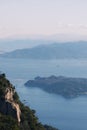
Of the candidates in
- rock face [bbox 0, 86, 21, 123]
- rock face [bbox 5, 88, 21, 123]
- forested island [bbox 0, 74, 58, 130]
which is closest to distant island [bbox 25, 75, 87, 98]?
forested island [bbox 0, 74, 58, 130]

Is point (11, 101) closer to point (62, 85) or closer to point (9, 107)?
point (9, 107)

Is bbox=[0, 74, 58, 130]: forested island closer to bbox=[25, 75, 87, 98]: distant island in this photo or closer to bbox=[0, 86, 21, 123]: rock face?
bbox=[0, 86, 21, 123]: rock face

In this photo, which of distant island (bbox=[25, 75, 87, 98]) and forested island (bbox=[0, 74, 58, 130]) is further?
distant island (bbox=[25, 75, 87, 98])

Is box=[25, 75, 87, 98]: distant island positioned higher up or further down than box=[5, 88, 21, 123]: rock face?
higher up

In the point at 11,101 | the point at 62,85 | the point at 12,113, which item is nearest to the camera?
the point at 12,113

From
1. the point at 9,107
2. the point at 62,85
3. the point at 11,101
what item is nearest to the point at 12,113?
the point at 9,107

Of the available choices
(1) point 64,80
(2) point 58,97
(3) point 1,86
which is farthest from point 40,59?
(3) point 1,86

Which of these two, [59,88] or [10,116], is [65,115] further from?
[10,116]

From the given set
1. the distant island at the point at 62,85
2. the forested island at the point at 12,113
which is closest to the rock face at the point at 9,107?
the forested island at the point at 12,113

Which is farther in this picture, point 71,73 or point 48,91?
point 71,73
